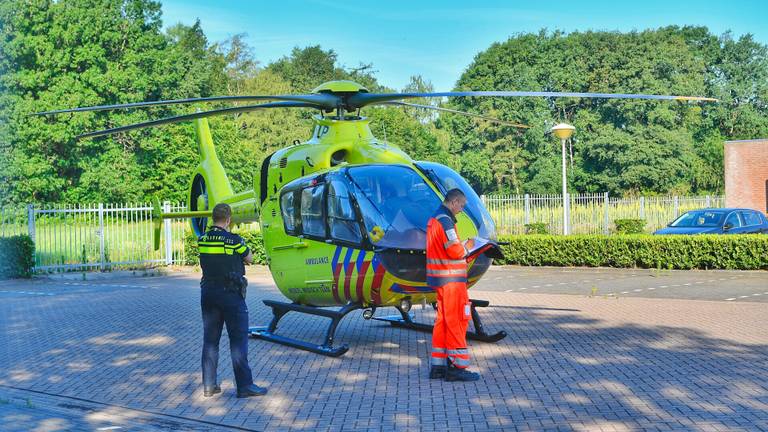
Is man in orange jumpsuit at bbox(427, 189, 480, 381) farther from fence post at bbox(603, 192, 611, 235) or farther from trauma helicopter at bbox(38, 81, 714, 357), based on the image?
fence post at bbox(603, 192, 611, 235)

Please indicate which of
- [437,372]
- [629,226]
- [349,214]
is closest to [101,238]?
[349,214]

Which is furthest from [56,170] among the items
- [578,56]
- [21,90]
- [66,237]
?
[578,56]

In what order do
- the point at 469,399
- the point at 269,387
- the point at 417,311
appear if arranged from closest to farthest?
the point at 469,399
the point at 269,387
the point at 417,311

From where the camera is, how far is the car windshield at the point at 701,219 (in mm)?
23297

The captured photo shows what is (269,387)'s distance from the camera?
832cm

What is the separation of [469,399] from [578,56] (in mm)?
57372

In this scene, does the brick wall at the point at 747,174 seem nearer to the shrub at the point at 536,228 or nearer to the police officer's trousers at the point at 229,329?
the shrub at the point at 536,228

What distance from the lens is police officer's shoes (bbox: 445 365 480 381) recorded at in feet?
27.1

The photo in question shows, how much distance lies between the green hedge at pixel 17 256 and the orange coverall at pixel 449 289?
Answer: 718 inches

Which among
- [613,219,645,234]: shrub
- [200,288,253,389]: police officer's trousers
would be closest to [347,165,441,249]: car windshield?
[200,288,253,389]: police officer's trousers

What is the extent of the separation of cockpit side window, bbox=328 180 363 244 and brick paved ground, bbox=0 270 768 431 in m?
1.51

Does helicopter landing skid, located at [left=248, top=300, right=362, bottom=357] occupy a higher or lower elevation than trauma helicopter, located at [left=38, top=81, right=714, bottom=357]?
lower

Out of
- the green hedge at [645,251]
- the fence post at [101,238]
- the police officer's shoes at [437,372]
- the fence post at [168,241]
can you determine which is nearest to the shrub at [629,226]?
the green hedge at [645,251]

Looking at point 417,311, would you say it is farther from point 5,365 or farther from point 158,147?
point 158,147
